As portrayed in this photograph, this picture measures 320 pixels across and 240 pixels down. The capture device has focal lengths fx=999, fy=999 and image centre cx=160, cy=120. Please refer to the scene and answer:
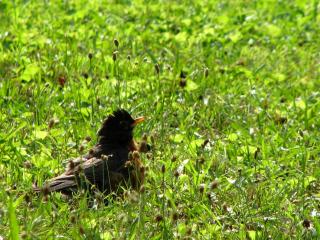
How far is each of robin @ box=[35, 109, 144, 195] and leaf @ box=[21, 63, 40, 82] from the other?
1.58 metres

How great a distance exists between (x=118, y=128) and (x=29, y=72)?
176 centimetres

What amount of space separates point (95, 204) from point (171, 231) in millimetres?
608

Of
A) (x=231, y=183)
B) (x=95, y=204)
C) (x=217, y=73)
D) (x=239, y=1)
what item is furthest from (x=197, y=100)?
(x=239, y=1)

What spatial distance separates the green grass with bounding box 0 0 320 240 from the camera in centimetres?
614

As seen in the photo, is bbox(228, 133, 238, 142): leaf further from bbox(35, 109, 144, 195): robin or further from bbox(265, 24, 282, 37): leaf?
bbox(265, 24, 282, 37): leaf

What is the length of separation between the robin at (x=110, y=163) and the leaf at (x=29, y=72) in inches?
62.3

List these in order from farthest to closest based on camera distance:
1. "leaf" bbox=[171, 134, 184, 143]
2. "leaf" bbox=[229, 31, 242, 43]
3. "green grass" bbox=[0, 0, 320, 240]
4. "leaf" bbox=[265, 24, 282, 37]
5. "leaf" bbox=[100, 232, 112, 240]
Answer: "leaf" bbox=[265, 24, 282, 37]
"leaf" bbox=[229, 31, 242, 43]
"leaf" bbox=[171, 134, 184, 143]
"green grass" bbox=[0, 0, 320, 240]
"leaf" bbox=[100, 232, 112, 240]

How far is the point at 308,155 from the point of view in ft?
24.5

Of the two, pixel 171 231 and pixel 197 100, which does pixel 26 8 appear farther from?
pixel 171 231

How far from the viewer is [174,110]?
27.6 ft

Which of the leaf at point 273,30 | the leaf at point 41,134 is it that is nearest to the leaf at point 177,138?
the leaf at point 41,134

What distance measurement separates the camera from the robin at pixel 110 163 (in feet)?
21.8

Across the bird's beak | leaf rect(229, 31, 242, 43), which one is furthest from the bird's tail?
leaf rect(229, 31, 242, 43)

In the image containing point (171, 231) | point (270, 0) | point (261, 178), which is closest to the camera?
point (171, 231)
